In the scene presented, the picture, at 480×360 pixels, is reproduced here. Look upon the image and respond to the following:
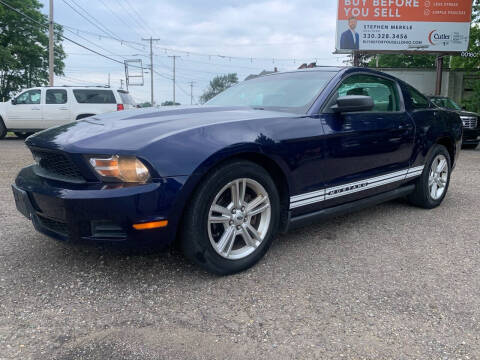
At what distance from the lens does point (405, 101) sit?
408 centimetres

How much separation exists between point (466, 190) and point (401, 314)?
13.5 ft

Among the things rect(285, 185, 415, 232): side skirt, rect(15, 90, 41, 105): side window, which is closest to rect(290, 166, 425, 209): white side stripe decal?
rect(285, 185, 415, 232): side skirt

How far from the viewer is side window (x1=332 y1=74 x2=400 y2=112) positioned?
357 centimetres

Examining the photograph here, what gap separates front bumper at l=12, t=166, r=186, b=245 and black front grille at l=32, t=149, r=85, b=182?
70 mm

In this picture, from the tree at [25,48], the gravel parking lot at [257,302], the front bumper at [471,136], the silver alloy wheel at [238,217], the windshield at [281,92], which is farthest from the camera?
the tree at [25,48]

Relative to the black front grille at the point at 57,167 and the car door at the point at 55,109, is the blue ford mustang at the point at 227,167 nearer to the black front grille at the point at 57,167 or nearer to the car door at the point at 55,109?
the black front grille at the point at 57,167

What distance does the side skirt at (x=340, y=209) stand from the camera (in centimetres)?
299

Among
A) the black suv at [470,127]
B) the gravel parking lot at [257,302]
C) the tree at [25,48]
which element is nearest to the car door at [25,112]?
the gravel parking lot at [257,302]

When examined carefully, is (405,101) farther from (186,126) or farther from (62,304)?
(62,304)

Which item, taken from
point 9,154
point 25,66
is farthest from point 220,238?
point 25,66

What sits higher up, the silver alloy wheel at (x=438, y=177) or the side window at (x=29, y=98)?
the side window at (x=29, y=98)

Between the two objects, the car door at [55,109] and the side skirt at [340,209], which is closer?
the side skirt at [340,209]

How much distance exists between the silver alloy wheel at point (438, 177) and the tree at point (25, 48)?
36333mm

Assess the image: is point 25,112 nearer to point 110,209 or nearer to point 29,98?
point 29,98
